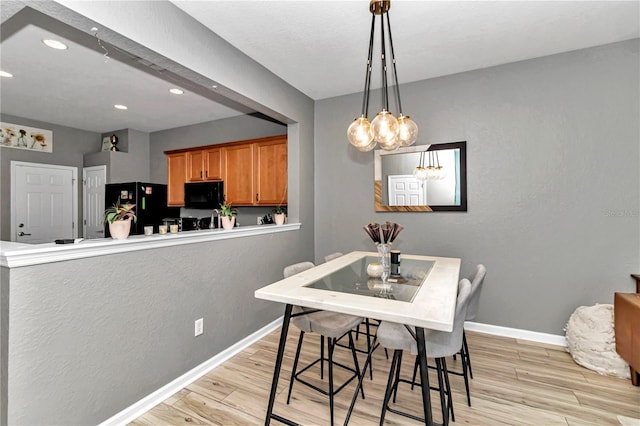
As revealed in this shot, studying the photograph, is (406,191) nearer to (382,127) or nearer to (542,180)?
(542,180)

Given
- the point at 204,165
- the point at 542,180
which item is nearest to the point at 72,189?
the point at 204,165

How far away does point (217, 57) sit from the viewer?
238cm

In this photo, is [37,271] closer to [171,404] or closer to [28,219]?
[171,404]

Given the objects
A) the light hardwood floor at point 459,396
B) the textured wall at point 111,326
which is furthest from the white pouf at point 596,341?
the textured wall at point 111,326

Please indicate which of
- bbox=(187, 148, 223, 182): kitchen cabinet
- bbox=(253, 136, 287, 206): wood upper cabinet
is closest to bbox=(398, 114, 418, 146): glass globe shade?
bbox=(253, 136, 287, 206): wood upper cabinet

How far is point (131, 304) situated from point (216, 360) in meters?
0.95

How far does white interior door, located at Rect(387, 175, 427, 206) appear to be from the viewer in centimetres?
328

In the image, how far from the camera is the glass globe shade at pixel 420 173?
3.18 m

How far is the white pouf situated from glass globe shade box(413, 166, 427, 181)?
5.88 feet

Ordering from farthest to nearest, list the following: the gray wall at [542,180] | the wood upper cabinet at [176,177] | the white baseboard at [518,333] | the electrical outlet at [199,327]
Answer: the wood upper cabinet at [176,177], the white baseboard at [518,333], the gray wall at [542,180], the electrical outlet at [199,327]

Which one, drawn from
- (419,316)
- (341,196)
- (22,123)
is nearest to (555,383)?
(419,316)

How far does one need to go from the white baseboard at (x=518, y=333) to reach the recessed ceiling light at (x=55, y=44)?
4.57 meters

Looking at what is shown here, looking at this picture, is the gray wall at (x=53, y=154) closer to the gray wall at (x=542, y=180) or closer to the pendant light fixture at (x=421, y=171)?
the gray wall at (x=542, y=180)

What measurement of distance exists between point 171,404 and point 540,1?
12.3 feet
